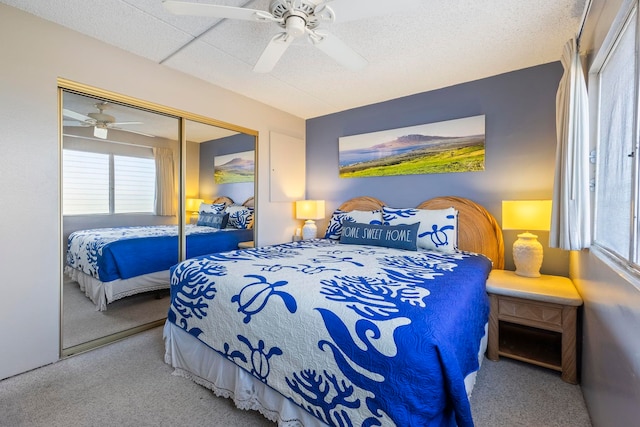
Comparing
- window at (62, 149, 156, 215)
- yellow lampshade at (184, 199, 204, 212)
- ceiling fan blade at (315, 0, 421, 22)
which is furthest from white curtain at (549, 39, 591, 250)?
window at (62, 149, 156, 215)

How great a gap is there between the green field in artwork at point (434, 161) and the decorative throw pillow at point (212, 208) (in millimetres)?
1753

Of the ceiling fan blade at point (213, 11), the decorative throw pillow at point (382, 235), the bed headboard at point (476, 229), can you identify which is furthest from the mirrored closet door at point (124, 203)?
the bed headboard at point (476, 229)

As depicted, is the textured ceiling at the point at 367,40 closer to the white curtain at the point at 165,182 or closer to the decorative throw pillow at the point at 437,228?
the white curtain at the point at 165,182

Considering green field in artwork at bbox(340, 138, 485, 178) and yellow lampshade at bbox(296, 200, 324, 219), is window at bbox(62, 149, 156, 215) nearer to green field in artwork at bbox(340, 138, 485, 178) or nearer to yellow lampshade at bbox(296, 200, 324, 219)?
yellow lampshade at bbox(296, 200, 324, 219)

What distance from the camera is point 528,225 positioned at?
2.27m

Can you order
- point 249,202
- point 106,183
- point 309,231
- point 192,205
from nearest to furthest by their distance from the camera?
point 106,183
point 192,205
point 249,202
point 309,231

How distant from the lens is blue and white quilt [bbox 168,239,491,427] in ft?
3.41

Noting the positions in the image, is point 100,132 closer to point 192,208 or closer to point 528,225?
point 192,208

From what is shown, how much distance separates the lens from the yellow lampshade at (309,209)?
12.7 feet

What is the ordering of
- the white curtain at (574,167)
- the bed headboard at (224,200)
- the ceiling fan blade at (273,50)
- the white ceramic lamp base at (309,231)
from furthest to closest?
the white ceramic lamp base at (309,231)
the bed headboard at (224,200)
the ceiling fan blade at (273,50)
the white curtain at (574,167)

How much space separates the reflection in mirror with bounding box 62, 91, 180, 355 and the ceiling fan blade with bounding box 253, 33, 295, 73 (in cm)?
128

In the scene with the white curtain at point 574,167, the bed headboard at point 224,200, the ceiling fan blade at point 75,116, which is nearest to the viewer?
the white curtain at point 574,167

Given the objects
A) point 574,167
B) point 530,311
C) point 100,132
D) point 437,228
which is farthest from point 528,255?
point 100,132

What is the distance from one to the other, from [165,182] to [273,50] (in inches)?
67.3
